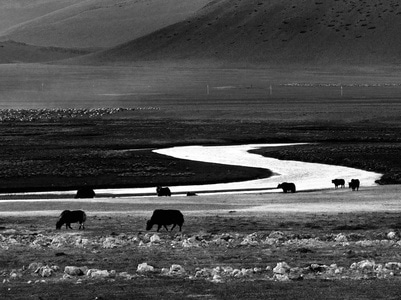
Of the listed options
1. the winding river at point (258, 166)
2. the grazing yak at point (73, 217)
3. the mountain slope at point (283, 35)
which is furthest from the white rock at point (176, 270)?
the mountain slope at point (283, 35)

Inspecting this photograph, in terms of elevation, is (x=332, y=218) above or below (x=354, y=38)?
below

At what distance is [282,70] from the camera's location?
155 metres

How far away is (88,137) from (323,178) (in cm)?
2204

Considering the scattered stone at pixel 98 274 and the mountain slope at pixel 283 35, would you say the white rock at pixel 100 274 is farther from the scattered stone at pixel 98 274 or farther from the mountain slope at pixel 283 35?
the mountain slope at pixel 283 35

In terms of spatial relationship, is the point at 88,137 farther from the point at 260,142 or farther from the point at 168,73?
the point at 168,73

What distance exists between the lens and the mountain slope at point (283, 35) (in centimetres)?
16525

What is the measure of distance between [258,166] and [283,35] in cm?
13376

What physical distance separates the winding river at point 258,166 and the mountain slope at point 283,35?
11397 cm

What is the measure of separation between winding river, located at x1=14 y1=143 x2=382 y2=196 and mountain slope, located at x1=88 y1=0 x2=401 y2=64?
113966 millimetres

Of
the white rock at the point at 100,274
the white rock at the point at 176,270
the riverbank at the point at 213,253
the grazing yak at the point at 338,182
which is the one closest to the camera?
the riverbank at the point at 213,253

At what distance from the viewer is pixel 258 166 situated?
4206cm

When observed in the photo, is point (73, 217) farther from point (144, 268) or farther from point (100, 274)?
point (100, 274)

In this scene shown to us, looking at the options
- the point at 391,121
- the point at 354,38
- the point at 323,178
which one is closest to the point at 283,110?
the point at 391,121

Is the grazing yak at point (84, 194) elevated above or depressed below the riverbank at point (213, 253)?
below
